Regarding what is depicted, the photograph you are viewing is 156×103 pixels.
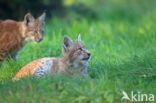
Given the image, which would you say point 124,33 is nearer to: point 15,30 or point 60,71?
point 15,30

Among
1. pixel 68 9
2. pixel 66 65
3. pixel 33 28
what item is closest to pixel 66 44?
pixel 66 65

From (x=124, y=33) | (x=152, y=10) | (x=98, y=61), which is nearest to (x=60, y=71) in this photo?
(x=98, y=61)

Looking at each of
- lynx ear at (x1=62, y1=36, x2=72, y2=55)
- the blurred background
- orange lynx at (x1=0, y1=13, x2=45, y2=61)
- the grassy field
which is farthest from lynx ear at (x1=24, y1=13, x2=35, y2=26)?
the blurred background

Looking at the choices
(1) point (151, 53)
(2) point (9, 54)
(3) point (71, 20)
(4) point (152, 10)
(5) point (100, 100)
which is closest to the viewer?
(5) point (100, 100)

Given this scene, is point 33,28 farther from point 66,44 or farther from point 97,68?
point 97,68

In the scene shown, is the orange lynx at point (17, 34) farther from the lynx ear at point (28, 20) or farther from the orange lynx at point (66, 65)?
the orange lynx at point (66, 65)

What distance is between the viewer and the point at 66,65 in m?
10.9

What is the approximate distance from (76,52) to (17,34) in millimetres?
2672

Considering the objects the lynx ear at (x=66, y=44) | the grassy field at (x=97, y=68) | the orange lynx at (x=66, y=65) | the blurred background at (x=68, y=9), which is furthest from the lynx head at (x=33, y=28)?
the blurred background at (x=68, y=9)

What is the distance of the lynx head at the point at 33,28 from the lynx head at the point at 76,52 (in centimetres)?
235

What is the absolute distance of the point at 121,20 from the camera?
19578 mm

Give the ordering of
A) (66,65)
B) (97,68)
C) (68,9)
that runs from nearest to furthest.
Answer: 1. (66,65)
2. (97,68)
3. (68,9)

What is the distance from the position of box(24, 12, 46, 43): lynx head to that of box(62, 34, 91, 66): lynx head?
2352 millimetres

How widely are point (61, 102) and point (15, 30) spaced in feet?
15.0
